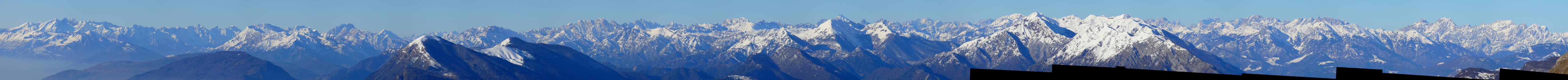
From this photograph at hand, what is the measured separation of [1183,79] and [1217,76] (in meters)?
0.47

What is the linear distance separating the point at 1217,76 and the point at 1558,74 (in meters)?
5.49

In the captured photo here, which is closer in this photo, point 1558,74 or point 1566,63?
point 1558,74

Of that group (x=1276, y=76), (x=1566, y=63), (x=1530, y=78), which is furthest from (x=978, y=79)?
(x=1566, y=63)

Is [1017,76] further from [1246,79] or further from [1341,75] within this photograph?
[1341,75]

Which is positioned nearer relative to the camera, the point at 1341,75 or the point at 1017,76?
the point at 1341,75

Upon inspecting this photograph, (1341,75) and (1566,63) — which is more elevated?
(1566,63)

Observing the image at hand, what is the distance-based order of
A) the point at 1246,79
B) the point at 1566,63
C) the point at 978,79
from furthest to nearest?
the point at 1566,63, the point at 978,79, the point at 1246,79

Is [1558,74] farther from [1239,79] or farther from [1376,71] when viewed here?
[1239,79]

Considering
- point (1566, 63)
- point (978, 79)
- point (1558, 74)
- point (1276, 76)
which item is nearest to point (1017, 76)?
point (978, 79)

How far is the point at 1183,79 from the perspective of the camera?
15.9 metres

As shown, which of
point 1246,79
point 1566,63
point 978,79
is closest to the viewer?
point 1246,79

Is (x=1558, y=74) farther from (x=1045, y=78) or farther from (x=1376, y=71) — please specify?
(x=1045, y=78)

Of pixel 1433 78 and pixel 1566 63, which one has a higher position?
pixel 1566 63

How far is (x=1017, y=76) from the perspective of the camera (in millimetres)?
16547
